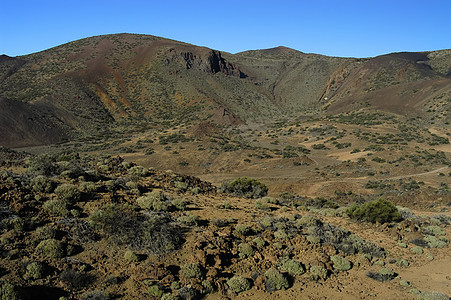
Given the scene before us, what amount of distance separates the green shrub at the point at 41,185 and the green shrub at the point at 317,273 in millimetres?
10986

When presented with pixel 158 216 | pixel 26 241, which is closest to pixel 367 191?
pixel 158 216

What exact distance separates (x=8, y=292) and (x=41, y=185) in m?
6.20

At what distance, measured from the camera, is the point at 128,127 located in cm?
7425

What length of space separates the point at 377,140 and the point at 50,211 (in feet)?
182

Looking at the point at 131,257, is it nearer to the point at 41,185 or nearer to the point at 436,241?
the point at 41,185

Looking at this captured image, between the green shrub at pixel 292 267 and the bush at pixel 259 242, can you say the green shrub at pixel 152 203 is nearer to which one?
the bush at pixel 259 242

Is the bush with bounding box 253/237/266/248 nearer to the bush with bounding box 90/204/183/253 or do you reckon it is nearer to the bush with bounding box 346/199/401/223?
the bush with bounding box 90/204/183/253

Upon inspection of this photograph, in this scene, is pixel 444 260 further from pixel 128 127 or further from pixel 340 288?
pixel 128 127

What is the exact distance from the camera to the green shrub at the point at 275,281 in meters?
9.84

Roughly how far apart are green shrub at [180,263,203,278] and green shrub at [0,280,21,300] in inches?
174

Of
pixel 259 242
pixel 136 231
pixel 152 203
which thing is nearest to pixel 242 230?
pixel 259 242

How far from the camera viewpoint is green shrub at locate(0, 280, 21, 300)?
23.5 feet

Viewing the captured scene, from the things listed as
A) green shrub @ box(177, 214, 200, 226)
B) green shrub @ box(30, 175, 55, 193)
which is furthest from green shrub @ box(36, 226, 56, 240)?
green shrub @ box(177, 214, 200, 226)

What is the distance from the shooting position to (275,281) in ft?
32.7
